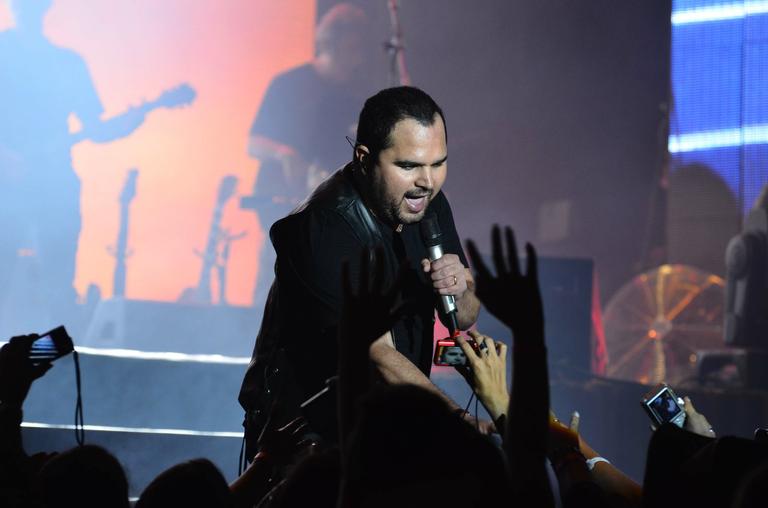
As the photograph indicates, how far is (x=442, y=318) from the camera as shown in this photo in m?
2.40

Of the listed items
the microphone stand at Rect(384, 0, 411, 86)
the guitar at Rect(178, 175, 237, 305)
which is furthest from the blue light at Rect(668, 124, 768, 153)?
the guitar at Rect(178, 175, 237, 305)

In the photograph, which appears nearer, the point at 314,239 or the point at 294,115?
the point at 314,239

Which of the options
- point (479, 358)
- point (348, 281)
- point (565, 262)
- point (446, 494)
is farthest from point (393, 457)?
point (565, 262)

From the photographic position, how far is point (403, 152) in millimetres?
2422

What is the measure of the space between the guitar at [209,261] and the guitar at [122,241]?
611 mm

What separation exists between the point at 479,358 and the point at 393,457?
85 centimetres

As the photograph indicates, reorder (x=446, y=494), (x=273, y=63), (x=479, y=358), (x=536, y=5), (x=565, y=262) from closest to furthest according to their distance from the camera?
1. (x=446, y=494)
2. (x=479, y=358)
3. (x=565, y=262)
4. (x=273, y=63)
5. (x=536, y=5)

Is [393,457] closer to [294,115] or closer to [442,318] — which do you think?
[442,318]

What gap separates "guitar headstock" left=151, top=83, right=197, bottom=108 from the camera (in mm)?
8312

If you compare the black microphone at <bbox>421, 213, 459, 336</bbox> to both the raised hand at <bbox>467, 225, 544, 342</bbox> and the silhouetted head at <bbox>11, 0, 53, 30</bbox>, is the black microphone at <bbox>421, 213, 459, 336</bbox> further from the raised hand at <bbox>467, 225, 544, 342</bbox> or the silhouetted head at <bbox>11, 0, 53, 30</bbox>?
the silhouetted head at <bbox>11, 0, 53, 30</bbox>

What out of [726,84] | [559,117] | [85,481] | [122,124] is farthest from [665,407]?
[559,117]

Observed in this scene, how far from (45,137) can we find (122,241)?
1358mm

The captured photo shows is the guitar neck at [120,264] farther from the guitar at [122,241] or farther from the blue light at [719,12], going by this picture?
the blue light at [719,12]

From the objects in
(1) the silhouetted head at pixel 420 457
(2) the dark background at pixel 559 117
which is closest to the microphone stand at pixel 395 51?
(2) the dark background at pixel 559 117
